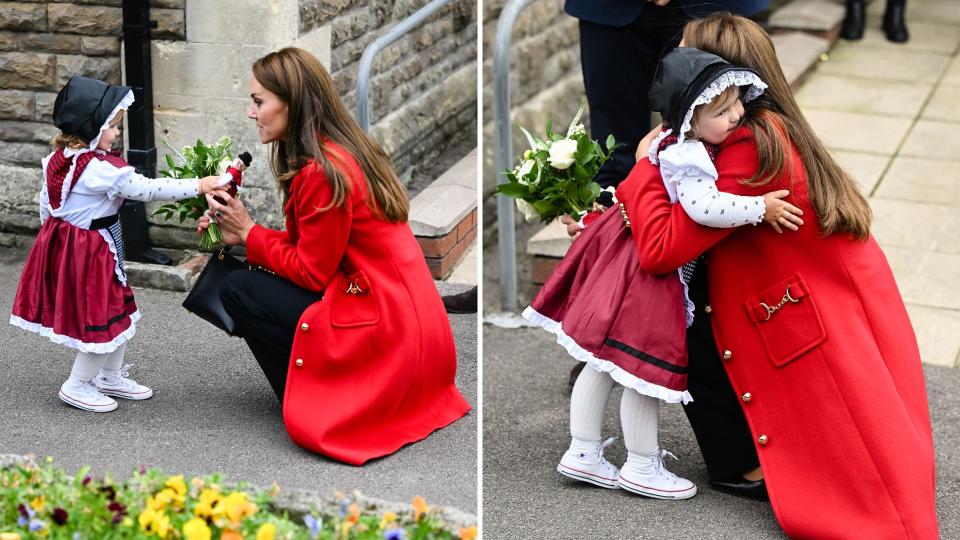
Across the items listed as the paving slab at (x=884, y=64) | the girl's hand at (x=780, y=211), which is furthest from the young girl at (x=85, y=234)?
the paving slab at (x=884, y=64)

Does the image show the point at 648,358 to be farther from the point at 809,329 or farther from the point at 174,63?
the point at 174,63

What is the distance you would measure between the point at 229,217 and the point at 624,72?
4.92 ft

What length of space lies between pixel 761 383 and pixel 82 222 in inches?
89.3

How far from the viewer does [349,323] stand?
4.40m

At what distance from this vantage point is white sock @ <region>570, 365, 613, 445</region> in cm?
423

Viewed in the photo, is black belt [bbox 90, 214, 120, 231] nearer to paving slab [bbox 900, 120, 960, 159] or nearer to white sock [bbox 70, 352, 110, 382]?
white sock [bbox 70, 352, 110, 382]

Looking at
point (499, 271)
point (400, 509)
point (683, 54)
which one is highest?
point (683, 54)

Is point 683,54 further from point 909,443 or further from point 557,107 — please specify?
point 557,107

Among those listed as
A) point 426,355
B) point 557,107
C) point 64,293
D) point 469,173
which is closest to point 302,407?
point 426,355

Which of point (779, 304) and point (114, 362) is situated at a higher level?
point (779, 304)

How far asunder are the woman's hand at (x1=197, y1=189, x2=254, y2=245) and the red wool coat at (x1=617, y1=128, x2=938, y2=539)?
1343mm

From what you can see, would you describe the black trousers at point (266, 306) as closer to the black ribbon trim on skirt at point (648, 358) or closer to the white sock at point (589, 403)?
the white sock at point (589, 403)

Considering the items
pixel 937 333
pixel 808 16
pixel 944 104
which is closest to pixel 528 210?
pixel 937 333

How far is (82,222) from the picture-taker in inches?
181
